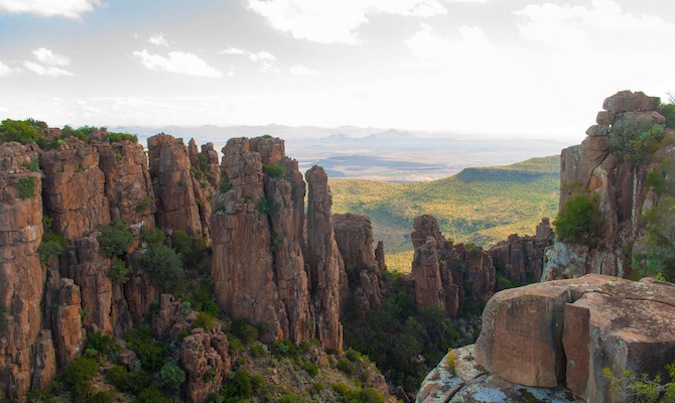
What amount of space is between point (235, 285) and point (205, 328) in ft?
16.5

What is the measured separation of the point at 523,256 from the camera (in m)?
63.0

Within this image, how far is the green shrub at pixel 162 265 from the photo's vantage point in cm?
3588

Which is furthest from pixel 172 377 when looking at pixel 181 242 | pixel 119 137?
pixel 119 137

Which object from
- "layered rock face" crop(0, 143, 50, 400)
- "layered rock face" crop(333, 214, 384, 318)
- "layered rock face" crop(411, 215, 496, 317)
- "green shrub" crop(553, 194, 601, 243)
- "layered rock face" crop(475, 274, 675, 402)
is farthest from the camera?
"layered rock face" crop(411, 215, 496, 317)

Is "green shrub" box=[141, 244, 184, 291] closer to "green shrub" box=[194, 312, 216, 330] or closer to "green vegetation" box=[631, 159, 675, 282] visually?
"green shrub" box=[194, 312, 216, 330]

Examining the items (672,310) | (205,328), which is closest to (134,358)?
(205,328)

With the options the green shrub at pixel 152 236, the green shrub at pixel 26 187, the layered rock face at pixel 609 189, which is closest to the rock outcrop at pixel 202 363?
the green shrub at pixel 152 236

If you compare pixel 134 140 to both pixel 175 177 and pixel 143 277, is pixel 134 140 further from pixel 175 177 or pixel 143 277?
pixel 143 277

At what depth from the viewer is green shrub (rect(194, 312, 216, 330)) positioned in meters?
34.4

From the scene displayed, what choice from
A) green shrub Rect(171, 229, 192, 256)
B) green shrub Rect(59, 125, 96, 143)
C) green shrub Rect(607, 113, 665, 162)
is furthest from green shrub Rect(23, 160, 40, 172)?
green shrub Rect(607, 113, 665, 162)

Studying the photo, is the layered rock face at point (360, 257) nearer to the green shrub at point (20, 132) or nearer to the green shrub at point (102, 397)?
the green shrub at point (102, 397)

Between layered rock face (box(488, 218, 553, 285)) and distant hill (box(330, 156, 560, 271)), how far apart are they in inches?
888

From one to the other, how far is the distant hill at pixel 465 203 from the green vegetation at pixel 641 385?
74.0 metres

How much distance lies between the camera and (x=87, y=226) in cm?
3403
